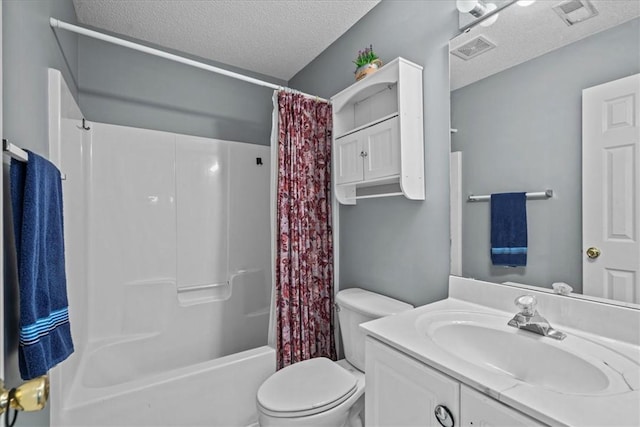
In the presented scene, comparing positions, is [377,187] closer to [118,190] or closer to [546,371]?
[546,371]

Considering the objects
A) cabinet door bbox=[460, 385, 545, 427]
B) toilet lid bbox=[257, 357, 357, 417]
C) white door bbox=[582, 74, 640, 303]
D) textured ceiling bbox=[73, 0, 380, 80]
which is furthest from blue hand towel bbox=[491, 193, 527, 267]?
textured ceiling bbox=[73, 0, 380, 80]

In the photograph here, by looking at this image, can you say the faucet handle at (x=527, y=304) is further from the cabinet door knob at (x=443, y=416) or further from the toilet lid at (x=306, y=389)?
the toilet lid at (x=306, y=389)

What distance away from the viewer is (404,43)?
1641 millimetres

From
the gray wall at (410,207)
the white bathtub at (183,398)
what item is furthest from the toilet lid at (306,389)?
the gray wall at (410,207)

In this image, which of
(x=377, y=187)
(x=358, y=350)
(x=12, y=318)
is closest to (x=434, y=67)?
(x=377, y=187)

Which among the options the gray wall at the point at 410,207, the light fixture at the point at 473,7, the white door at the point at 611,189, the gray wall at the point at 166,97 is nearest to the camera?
the white door at the point at 611,189

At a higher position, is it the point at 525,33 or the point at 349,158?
the point at 525,33

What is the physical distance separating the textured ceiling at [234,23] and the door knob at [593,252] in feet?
5.41

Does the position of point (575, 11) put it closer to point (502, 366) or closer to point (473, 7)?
point (473, 7)

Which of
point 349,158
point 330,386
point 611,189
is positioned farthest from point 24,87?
point 611,189

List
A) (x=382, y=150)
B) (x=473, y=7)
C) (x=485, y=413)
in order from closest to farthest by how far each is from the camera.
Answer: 1. (x=485, y=413)
2. (x=473, y=7)
3. (x=382, y=150)

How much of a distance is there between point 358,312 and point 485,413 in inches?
35.8

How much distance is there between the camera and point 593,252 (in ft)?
3.23

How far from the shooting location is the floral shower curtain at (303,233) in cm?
183
